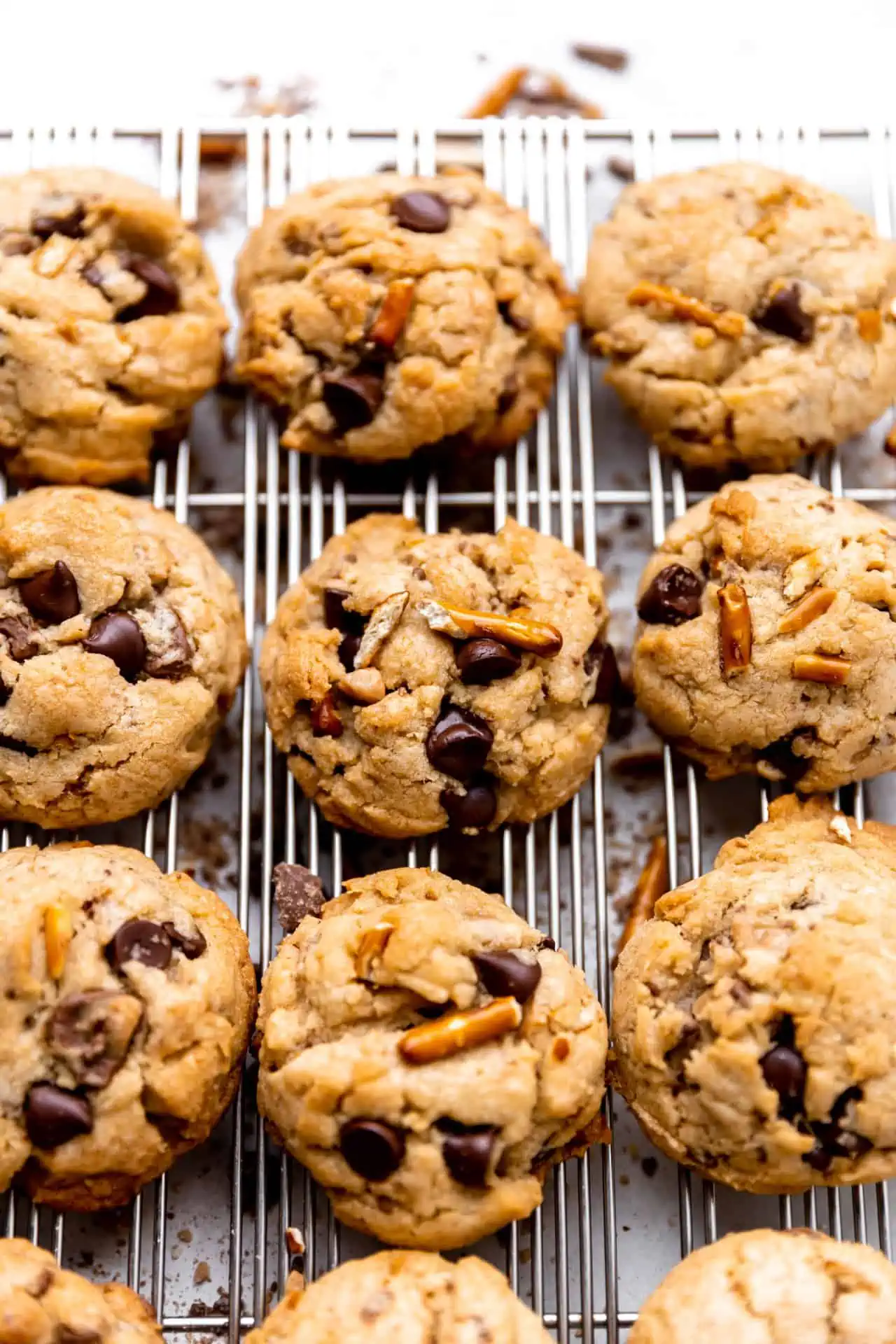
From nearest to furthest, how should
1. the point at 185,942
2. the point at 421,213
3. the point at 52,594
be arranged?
the point at 185,942 → the point at 52,594 → the point at 421,213

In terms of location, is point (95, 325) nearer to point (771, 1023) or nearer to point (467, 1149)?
point (467, 1149)

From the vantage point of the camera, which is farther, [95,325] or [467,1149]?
[95,325]

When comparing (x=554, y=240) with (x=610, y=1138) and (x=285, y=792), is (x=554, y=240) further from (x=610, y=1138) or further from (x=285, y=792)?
(x=610, y=1138)

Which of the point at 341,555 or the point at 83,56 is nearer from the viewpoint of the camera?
the point at 341,555

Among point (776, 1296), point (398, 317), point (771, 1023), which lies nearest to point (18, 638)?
point (398, 317)

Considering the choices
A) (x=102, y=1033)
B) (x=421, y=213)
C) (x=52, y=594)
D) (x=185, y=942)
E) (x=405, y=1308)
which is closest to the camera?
(x=405, y=1308)

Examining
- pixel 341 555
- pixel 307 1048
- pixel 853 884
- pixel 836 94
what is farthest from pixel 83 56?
pixel 853 884

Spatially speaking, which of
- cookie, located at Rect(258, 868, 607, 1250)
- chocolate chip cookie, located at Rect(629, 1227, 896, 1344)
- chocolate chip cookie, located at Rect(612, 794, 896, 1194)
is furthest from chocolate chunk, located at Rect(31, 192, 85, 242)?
chocolate chip cookie, located at Rect(629, 1227, 896, 1344)

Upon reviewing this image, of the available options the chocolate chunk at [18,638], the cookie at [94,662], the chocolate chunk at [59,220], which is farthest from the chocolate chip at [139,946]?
the chocolate chunk at [59,220]
